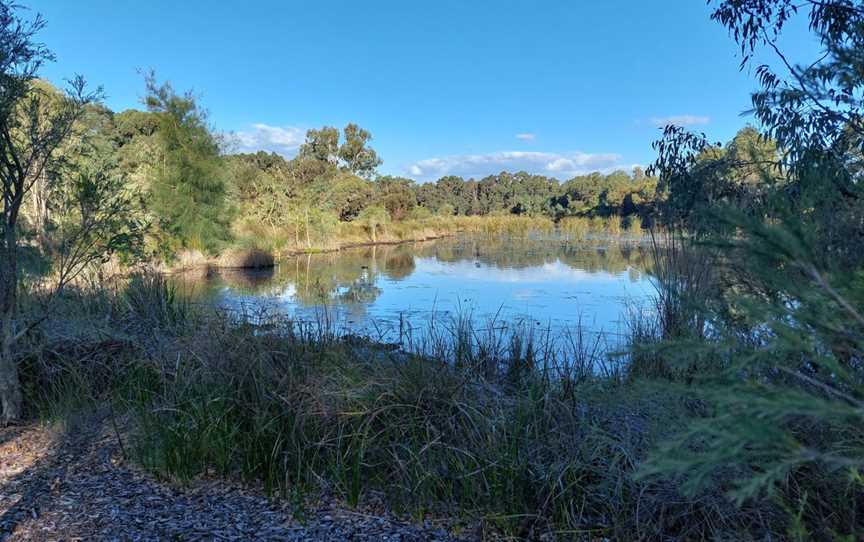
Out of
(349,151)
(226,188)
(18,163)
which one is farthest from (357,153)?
(18,163)

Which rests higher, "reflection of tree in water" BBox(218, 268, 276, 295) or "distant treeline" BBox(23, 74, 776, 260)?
"distant treeline" BBox(23, 74, 776, 260)

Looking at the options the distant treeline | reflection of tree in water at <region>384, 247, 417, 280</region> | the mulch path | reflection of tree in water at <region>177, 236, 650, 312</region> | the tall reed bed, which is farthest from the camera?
reflection of tree in water at <region>384, 247, 417, 280</region>

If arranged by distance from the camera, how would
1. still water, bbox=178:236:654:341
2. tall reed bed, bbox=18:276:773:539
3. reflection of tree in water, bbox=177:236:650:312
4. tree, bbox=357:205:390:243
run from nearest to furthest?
1. tall reed bed, bbox=18:276:773:539
2. still water, bbox=178:236:654:341
3. reflection of tree in water, bbox=177:236:650:312
4. tree, bbox=357:205:390:243

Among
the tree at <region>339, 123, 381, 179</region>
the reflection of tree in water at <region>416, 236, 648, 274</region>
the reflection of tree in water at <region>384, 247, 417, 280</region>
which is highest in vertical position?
the tree at <region>339, 123, 381, 179</region>

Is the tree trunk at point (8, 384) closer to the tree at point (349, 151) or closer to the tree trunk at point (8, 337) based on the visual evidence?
the tree trunk at point (8, 337)

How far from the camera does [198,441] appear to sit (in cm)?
319

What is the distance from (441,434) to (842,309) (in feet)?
7.51

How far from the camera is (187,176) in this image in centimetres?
1975

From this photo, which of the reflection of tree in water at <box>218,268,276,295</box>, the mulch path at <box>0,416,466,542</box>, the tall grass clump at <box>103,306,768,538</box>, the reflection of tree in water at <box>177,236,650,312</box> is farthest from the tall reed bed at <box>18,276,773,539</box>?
the reflection of tree in water at <box>218,268,276,295</box>

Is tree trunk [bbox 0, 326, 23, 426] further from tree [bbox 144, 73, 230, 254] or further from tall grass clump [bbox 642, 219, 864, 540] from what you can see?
tree [bbox 144, 73, 230, 254]

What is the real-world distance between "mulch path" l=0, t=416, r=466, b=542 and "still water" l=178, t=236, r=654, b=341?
2576mm

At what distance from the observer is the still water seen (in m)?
8.98

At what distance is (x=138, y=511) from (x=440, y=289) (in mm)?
11204

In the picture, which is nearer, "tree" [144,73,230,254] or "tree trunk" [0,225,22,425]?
"tree trunk" [0,225,22,425]
